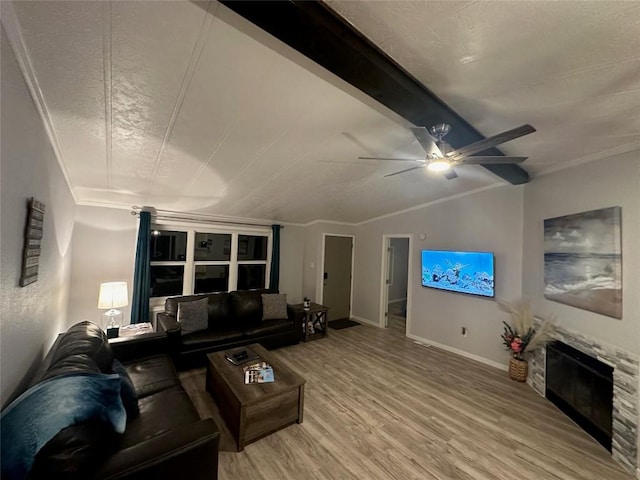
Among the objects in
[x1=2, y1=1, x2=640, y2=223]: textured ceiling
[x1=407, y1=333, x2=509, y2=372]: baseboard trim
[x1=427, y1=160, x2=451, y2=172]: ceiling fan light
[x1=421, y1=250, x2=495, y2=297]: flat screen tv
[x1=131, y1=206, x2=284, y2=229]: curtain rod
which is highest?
[x1=2, y1=1, x2=640, y2=223]: textured ceiling

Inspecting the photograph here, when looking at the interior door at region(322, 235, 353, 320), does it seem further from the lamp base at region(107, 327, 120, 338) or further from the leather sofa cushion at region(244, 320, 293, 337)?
the lamp base at region(107, 327, 120, 338)

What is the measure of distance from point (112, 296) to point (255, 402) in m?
2.27

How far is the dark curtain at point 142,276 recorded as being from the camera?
3.70 metres

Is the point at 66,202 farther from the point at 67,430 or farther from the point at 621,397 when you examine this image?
the point at 621,397

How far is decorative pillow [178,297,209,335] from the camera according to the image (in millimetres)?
3413

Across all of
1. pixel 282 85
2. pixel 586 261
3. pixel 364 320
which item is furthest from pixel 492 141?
pixel 364 320

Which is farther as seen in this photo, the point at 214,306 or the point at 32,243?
the point at 214,306

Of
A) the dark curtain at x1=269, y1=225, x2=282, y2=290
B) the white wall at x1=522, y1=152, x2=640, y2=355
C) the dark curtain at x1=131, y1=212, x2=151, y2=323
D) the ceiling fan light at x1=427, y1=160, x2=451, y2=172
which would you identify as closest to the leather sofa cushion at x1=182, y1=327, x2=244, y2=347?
the dark curtain at x1=131, y1=212, x2=151, y2=323

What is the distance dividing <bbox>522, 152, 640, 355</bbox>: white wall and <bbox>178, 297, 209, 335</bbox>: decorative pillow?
4.39 meters

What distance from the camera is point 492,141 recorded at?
1.73 metres

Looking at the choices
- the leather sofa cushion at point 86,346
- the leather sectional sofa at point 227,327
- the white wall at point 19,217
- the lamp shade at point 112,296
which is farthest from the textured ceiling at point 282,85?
the leather sectional sofa at point 227,327

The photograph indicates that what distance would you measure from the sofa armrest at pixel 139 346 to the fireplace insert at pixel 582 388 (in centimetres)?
427

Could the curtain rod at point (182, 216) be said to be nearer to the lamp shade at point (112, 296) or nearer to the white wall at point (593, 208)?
the lamp shade at point (112, 296)

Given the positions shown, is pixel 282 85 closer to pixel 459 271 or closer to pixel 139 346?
pixel 139 346
